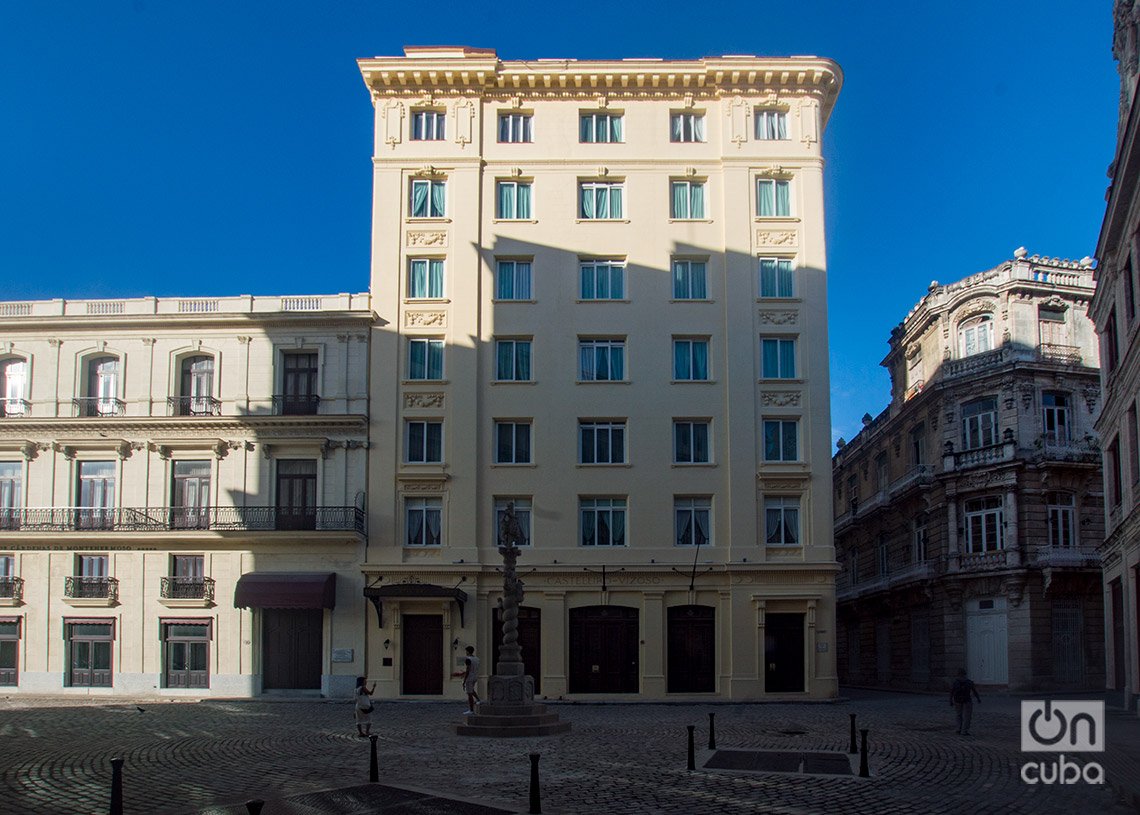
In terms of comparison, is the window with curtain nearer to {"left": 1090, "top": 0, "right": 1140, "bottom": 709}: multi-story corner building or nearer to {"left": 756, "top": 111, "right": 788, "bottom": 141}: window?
{"left": 756, "top": 111, "right": 788, "bottom": 141}: window

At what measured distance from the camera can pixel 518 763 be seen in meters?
19.1

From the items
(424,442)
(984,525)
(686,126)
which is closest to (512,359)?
(424,442)

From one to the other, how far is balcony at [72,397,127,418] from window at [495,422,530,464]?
1326 centimetres

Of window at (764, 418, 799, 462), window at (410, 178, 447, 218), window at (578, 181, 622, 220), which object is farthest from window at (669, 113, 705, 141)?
window at (764, 418, 799, 462)

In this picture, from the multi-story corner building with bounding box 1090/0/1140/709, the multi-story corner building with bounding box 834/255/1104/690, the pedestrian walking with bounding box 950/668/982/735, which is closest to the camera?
the pedestrian walking with bounding box 950/668/982/735

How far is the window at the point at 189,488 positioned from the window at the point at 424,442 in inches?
282

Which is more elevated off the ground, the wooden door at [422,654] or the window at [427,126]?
the window at [427,126]

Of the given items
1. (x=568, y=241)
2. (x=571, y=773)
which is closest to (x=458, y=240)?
(x=568, y=241)

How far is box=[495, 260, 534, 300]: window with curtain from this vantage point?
134 ft

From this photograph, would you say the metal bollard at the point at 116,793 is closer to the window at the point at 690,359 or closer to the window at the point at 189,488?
the window at the point at 189,488

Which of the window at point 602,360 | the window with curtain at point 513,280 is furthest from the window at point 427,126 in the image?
the window at point 602,360

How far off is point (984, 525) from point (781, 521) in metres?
11.5

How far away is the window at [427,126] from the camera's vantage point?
41.8 meters

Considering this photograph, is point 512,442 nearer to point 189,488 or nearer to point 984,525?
point 189,488
